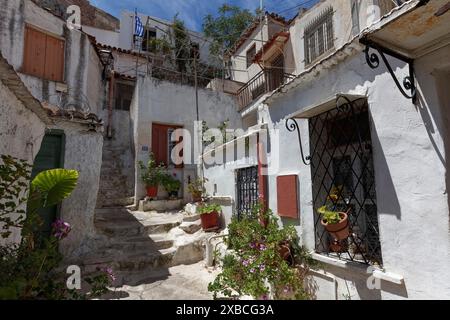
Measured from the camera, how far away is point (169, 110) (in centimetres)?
1226

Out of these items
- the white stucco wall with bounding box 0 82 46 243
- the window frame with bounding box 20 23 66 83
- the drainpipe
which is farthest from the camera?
the drainpipe

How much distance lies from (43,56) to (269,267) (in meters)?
11.5

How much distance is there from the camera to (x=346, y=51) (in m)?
3.75

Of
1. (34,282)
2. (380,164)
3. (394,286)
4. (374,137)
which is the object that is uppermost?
(374,137)

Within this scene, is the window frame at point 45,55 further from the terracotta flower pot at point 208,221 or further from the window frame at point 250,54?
the window frame at point 250,54

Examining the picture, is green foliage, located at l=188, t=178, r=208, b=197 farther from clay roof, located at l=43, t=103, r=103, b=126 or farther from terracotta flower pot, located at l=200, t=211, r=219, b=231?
clay roof, located at l=43, t=103, r=103, b=126

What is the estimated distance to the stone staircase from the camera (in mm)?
6336

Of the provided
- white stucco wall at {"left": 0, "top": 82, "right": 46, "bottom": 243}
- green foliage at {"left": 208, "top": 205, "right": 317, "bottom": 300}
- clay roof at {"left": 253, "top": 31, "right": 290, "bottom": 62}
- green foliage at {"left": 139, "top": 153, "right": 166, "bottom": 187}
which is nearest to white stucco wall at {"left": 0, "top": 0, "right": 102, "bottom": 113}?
green foliage at {"left": 139, "top": 153, "right": 166, "bottom": 187}

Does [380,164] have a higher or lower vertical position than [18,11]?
lower

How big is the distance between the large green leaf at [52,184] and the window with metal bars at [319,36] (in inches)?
403

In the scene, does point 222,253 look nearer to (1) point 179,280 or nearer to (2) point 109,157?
(1) point 179,280

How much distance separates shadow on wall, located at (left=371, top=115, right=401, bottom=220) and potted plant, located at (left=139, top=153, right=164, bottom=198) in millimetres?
8678

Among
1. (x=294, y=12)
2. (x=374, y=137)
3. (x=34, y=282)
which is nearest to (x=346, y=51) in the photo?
(x=374, y=137)
